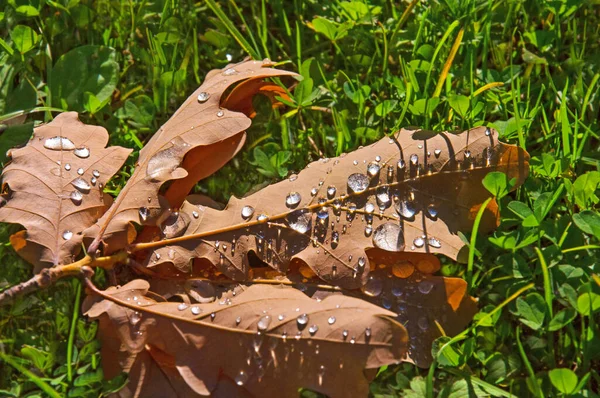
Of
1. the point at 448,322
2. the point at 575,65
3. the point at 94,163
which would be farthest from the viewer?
the point at 575,65

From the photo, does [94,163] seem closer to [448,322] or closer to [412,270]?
[412,270]

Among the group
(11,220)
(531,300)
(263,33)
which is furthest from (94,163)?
(531,300)

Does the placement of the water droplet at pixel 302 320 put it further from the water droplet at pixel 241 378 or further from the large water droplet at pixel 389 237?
the large water droplet at pixel 389 237

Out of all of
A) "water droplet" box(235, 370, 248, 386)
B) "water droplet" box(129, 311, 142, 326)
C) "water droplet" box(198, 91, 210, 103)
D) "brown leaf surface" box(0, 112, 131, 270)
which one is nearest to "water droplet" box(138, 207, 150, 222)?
"brown leaf surface" box(0, 112, 131, 270)

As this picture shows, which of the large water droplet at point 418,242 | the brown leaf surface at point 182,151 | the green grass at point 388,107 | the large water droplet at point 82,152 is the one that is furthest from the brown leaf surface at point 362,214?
the large water droplet at point 82,152

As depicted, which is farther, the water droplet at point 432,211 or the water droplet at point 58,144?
the water droplet at point 58,144

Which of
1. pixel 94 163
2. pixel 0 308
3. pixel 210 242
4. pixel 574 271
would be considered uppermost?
pixel 94 163
